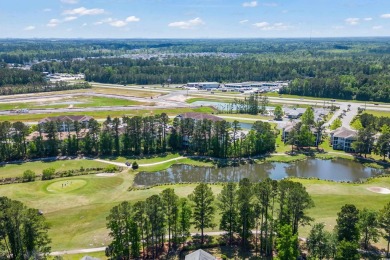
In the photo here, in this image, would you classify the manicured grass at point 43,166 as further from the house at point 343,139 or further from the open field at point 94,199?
the house at point 343,139

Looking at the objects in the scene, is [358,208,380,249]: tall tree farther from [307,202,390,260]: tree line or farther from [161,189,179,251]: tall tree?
[161,189,179,251]: tall tree

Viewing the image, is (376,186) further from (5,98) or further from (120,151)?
(5,98)

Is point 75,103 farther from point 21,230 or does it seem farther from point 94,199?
point 21,230

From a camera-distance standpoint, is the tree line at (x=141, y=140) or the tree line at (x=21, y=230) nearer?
the tree line at (x=21, y=230)

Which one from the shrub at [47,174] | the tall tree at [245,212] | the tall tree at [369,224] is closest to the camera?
the tall tree at [369,224]

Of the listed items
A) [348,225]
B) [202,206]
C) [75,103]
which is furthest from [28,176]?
[75,103]

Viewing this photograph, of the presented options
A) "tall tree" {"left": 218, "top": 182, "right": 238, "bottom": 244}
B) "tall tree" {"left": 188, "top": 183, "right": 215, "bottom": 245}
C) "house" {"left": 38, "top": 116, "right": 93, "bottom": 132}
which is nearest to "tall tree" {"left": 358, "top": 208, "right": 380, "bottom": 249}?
"tall tree" {"left": 218, "top": 182, "right": 238, "bottom": 244}

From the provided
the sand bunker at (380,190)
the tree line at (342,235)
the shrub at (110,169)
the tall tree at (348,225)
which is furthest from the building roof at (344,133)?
the shrub at (110,169)

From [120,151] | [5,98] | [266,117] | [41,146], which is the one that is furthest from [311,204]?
[5,98]
